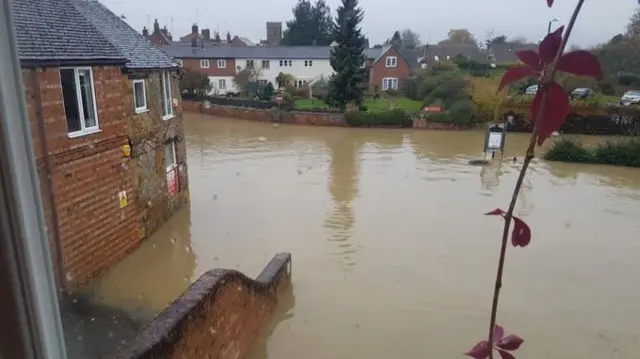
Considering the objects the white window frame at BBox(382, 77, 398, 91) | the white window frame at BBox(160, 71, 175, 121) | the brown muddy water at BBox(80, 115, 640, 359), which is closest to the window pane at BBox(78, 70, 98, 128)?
the brown muddy water at BBox(80, 115, 640, 359)

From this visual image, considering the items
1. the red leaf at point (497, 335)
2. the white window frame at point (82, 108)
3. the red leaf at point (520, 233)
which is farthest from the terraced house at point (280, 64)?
the red leaf at point (520, 233)

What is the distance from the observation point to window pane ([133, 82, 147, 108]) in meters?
7.87

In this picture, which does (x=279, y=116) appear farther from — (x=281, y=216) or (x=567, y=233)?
(x=567, y=233)

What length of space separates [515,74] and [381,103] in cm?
2551

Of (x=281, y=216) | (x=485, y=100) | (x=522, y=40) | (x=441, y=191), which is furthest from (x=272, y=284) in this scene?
(x=485, y=100)

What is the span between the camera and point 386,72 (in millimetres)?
29500

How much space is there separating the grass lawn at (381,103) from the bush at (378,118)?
108 cm

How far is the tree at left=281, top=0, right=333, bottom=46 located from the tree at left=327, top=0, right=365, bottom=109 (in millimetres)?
781

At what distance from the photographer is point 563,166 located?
14.4 m

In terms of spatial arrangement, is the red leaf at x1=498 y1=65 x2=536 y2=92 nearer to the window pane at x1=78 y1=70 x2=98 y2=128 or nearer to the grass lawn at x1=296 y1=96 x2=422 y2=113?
the window pane at x1=78 y1=70 x2=98 y2=128

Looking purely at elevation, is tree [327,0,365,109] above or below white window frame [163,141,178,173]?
above

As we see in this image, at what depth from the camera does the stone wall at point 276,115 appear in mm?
21875

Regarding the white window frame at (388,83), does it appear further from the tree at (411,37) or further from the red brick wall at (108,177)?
the tree at (411,37)

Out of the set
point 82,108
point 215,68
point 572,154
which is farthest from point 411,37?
point 215,68
